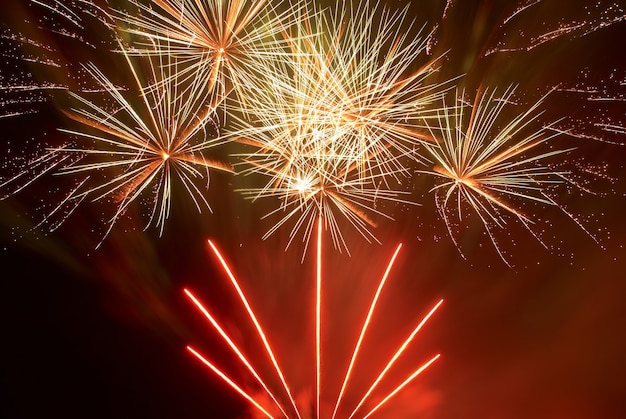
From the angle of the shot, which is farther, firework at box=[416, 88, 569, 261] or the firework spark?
firework at box=[416, 88, 569, 261]

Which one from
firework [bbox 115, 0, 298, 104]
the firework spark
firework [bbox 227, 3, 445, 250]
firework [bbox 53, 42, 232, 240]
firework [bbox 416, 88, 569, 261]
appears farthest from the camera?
firework [bbox 416, 88, 569, 261]

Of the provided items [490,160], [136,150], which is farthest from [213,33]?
[490,160]

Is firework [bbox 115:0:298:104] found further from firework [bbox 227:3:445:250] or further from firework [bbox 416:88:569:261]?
firework [bbox 416:88:569:261]

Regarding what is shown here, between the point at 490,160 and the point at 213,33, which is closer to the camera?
the point at 213,33

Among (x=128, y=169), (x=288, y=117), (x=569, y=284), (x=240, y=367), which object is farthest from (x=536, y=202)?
(x=128, y=169)

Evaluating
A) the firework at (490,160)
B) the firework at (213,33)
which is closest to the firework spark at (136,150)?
the firework at (213,33)

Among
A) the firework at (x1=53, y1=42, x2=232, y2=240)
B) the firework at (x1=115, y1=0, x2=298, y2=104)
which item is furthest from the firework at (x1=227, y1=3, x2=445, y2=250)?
the firework at (x1=53, y1=42, x2=232, y2=240)

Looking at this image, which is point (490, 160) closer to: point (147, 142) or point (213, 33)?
point (213, 33)

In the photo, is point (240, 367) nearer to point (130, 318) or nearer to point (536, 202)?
point (130, 318)

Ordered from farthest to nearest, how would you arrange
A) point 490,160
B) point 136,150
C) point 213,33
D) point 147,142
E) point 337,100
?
point 136,150
point 490,160
point 147,142
point 337,100
point 213,33
